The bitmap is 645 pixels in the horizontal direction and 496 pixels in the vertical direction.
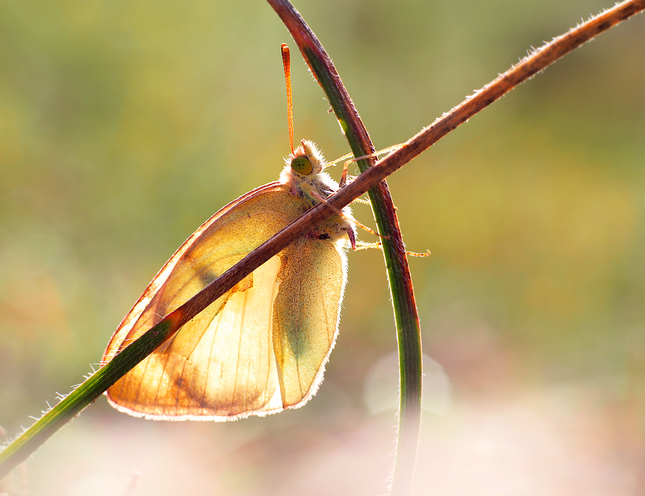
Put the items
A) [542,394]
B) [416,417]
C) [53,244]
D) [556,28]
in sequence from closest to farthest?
[416,417] < [542,394] < [53,244] < [556,28]

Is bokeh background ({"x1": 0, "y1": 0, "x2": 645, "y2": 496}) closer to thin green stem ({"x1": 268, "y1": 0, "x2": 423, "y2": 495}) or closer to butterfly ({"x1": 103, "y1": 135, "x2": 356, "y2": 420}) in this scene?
butterfly ({"x1": 103, "y1": 135, "x2": 356, "y2": 420})

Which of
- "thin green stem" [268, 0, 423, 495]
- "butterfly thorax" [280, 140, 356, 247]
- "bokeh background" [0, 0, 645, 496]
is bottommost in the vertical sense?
"thin green stem" [268, 0, 423, 495]

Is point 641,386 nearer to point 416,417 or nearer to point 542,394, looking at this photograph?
point 542,394

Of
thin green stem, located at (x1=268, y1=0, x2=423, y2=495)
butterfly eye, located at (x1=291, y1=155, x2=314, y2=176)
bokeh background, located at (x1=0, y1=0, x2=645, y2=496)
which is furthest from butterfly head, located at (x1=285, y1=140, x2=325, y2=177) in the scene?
bokeh background, located at (x1=0, y1=0, x2=645, y2=496)

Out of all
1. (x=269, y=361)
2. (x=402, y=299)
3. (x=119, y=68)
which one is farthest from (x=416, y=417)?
(x=119, y=68)

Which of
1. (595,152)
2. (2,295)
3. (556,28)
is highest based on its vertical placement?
(556,28)

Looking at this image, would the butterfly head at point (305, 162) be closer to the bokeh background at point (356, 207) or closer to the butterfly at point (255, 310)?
the butterfly at point (255, 310)

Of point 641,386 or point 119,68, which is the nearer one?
point 641,386
